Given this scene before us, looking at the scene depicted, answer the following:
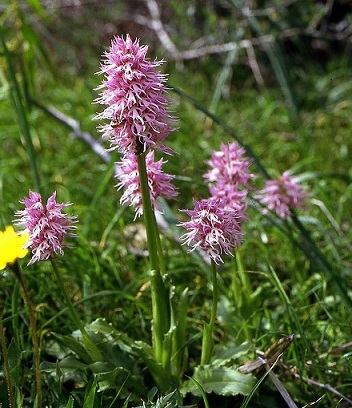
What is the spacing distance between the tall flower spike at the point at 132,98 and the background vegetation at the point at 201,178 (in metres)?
0.53

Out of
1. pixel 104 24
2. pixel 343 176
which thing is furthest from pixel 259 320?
pixel 104 24

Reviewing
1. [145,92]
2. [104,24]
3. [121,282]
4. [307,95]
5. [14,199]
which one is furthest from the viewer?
[104,24]

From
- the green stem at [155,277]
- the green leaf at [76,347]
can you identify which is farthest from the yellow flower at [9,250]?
the green leaf at [76,347]

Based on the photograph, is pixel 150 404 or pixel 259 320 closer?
pixel 150 404

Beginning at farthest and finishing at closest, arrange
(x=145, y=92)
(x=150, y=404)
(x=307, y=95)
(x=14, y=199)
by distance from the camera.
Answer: (x=307, y=95), (x=14, y=199), (x=150, y=404), (x=145, y=92)

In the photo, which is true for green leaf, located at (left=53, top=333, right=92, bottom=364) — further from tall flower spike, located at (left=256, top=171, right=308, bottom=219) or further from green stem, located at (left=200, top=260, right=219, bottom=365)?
tall flower spike, located at (left=256, top=171, right=308, bottom=219)

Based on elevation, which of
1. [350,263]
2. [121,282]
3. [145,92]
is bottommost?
[350,263]

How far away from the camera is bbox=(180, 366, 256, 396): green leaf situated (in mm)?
1473

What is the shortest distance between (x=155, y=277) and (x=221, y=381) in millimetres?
290

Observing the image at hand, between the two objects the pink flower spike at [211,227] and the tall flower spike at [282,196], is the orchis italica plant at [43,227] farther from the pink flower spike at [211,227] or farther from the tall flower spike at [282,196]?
the tall flower spike at [282,196]

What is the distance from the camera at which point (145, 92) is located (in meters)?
1.25

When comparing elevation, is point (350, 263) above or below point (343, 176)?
below

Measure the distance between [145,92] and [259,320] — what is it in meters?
0.76

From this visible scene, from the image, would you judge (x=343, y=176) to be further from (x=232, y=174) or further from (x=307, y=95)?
(x=307, y=95)
